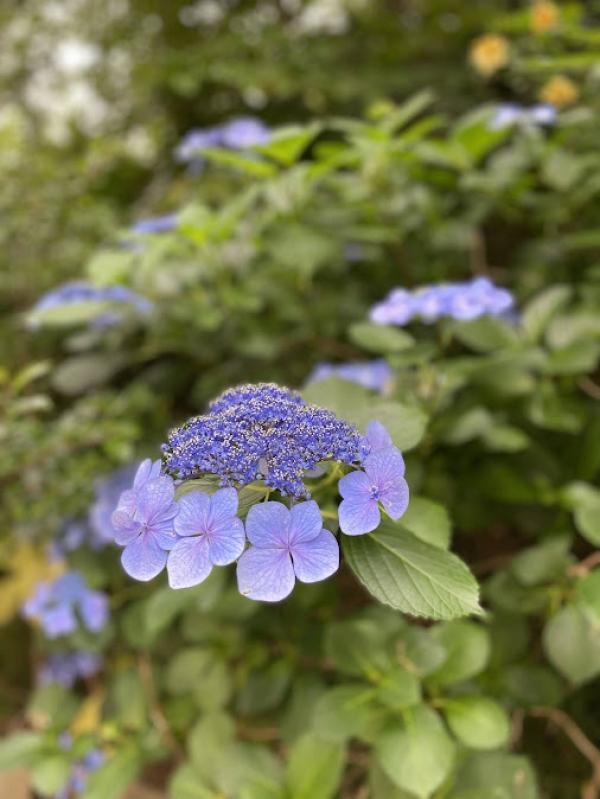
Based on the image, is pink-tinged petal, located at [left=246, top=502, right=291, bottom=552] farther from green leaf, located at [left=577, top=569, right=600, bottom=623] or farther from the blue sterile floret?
green leaf, located at [left=577, top=569, right=600, bottom=623]

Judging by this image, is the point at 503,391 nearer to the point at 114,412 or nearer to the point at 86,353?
the point at 114,412

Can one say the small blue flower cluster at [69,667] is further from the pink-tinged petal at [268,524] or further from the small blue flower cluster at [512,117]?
the small blue flower cluster at [512,117]

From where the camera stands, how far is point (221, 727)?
98cm

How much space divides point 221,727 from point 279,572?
61cm

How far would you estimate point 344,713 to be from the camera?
0.78 metres

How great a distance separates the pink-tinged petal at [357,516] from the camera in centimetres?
50

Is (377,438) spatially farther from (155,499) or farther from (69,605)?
(69,605)

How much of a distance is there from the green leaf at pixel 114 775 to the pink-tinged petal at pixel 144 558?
60 cm

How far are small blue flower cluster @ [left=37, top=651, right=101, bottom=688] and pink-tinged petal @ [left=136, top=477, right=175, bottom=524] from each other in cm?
87

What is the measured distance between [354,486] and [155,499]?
0.14 m

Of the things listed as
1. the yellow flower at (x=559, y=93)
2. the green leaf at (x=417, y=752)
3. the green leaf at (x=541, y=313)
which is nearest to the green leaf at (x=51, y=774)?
the green leaf at (x=417, y=752)

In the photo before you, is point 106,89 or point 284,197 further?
point 106,89

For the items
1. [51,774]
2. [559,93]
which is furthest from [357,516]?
[559,93]

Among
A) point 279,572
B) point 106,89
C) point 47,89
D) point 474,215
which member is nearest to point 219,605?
point 279,572
